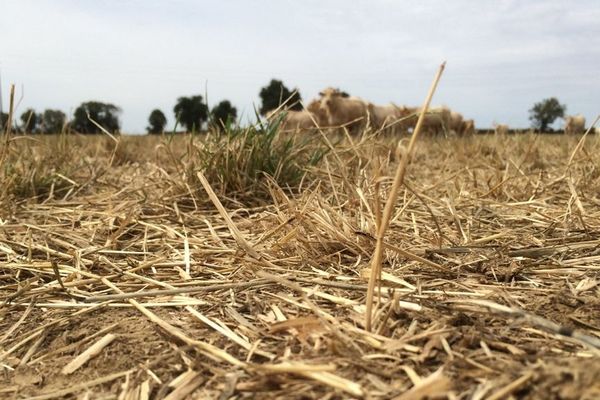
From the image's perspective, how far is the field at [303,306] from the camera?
0.63 metres

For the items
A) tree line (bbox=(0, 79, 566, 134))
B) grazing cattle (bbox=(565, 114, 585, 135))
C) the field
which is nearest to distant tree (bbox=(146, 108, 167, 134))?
tree line (bbox=(0, 79, 566, 134))

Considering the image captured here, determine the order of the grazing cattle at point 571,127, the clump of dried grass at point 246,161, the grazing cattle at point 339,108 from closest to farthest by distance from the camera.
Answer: the clump of dried grass at point 246,161 < the grazing cattle at point 571,127 < the grazing cattle at point 339,108

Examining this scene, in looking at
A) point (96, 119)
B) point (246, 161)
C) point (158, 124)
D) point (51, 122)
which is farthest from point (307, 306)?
point (158, 124)

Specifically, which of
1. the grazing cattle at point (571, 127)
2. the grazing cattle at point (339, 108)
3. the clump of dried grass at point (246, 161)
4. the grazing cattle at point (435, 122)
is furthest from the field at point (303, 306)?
the grazing cattle at point (339, 108)

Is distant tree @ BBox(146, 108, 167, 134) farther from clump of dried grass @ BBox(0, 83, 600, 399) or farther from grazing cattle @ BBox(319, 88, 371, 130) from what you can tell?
grazing cattle @ BBox(319, 88, 371, 130)

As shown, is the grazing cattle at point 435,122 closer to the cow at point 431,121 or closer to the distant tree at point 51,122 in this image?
the cow at point 431,121

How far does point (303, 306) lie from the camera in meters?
0.86

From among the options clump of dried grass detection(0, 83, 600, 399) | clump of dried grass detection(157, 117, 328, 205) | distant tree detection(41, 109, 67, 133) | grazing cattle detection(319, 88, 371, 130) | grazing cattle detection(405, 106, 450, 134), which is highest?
grazing cattle detection(319, 88, 371, 130)

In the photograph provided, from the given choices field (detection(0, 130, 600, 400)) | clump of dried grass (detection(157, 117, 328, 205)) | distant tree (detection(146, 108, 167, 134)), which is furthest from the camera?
distant tree (detection(146, 108, 167, 134))

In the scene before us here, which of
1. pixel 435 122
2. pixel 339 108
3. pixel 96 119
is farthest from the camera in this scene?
pixel 435 122

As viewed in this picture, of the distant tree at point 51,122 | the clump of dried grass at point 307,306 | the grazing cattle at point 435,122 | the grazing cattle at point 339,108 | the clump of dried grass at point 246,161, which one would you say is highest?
the grazing cattle at point 339,108

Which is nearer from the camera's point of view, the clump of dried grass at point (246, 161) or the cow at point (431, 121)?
the clump of dried grass at point (246, 161)

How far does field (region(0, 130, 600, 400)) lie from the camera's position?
635 millimetres

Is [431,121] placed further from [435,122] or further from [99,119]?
[99,119]
